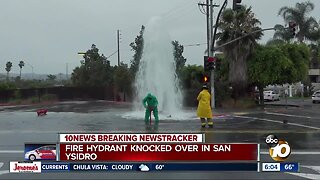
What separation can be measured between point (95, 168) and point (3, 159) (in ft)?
16.7

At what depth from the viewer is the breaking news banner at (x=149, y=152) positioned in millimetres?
5695

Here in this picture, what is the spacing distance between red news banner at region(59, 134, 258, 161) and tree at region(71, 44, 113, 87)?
5344 cm

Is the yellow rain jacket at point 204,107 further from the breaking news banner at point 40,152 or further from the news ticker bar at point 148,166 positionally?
the breaking news banner at point 40,152

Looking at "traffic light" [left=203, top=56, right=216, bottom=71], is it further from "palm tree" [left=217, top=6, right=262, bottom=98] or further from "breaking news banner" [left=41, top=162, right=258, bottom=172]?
"breaking news banner" [left=41, top=162, right=258, bottom=172]

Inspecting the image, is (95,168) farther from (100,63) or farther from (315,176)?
(100,63)

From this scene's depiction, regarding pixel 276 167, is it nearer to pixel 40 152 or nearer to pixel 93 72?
pixel 40 152

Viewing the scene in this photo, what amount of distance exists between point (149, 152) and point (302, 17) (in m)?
58.7

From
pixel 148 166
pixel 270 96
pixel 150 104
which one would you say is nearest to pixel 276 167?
pixel 148 166

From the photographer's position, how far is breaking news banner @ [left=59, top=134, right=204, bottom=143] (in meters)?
5.75

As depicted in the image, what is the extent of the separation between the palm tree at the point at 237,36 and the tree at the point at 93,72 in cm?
2691

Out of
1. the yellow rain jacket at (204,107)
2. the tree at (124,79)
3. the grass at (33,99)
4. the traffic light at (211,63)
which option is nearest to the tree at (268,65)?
the traffic light at (211,63)

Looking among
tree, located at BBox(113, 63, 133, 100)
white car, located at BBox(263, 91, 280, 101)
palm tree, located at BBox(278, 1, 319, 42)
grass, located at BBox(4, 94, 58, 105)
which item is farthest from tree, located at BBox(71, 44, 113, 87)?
palm tree, located at BBox(278, 1, 319, 42)

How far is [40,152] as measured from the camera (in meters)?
5.78

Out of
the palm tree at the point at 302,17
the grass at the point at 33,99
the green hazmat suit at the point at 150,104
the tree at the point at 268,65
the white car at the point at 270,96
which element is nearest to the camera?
the green hazmat suit at the point at 150,104
